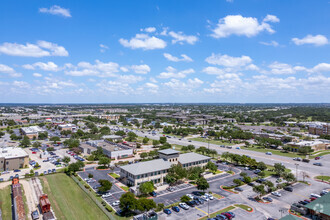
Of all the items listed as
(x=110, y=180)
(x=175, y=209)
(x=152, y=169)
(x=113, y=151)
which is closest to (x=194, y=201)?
(x=175, y=209)

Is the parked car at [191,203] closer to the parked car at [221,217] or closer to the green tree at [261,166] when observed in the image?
the parked car at [221,217]

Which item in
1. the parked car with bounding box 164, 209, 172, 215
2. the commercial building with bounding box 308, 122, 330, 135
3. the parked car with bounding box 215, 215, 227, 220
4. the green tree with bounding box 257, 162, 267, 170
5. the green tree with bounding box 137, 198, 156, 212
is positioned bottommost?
the parked car with bounding box 164, 209, 172, 215

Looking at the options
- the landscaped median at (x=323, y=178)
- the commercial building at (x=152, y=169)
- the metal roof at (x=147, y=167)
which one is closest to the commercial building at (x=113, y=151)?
the commercial building at (x=152, y=169)

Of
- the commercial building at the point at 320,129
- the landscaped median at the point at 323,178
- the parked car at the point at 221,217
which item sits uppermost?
the commercial building at the point at 320,129

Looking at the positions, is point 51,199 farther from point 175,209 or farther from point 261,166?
point 261,166

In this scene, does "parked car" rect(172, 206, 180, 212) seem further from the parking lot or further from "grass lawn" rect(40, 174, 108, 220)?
"grass lawn" rect(40, 174, 108, 220)

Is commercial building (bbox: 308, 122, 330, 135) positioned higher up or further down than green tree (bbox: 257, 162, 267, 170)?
higher up

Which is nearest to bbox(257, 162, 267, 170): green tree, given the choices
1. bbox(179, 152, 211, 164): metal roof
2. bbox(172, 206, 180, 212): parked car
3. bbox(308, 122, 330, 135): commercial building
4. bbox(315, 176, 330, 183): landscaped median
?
bbox(315, 176, 330, 183): landscaped median
